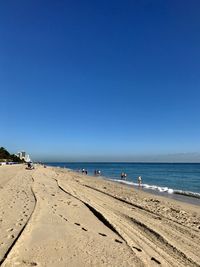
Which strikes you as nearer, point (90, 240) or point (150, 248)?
point (150, 248)

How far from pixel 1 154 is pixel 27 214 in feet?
419

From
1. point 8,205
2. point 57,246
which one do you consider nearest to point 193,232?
point 57,246

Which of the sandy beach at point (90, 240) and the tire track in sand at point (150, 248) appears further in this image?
the tire track in sand at point (150, 248)

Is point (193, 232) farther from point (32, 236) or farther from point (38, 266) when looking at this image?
point (38, 266)

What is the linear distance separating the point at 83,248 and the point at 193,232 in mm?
4871

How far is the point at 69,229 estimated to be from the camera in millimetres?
9984

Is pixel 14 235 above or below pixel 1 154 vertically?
below

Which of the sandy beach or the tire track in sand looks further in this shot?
the tire track in sand

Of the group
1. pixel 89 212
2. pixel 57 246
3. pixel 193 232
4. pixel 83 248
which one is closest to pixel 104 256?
pixel 83 248

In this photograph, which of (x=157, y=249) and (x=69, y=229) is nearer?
(x=157, y=249)

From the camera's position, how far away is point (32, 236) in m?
8.72

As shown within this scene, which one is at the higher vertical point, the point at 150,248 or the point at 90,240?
the point at 90,240

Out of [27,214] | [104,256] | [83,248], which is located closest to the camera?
[104,256]

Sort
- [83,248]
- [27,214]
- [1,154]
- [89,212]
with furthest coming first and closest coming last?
1. [1,154]
2. [89,212]
3. [27,214]
4. [83,248]
